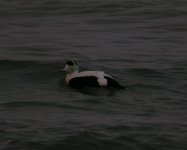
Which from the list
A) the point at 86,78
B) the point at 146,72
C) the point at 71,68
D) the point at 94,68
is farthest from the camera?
the point at 94,68

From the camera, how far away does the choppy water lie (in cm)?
1055

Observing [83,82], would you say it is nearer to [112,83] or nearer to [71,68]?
[112,83]

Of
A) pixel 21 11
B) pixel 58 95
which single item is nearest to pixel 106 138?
pixel 58 95

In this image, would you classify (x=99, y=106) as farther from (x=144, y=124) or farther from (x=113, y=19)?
(x=113, y=19)

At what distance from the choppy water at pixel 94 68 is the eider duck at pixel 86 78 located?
15 cm

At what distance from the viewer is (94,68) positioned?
16.1 m

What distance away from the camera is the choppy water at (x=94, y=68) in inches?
415

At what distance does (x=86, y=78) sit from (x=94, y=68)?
179 cm

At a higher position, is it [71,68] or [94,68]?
[71,68]

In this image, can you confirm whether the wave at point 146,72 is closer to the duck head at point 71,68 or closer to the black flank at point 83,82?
the duck head at point 71,68

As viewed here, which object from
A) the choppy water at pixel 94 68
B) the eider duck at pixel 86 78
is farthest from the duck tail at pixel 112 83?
the choppy water at pixel 94 68

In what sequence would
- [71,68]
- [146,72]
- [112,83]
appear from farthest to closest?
[146,72]
[71,68]
[112,83]

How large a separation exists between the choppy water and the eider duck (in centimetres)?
15

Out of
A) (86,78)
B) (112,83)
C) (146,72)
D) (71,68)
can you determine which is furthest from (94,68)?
(112,83)
